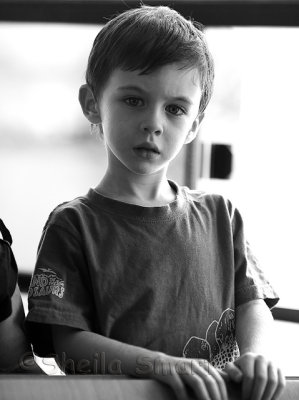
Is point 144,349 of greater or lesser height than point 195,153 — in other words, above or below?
below

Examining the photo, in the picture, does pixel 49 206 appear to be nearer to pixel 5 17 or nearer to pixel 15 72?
pixel 15 72

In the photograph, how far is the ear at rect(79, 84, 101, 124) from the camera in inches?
38.2

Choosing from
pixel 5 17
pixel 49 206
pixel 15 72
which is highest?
pixel 5 17

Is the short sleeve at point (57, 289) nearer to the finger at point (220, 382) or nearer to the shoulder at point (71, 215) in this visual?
the shoulder at point (71, 215)

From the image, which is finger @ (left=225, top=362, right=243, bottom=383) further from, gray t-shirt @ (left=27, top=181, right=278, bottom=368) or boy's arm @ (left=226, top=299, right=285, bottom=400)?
gray t-shirt @ (left=27, top=181, right=278, bottom=368)

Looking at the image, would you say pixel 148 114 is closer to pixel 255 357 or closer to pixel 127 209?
pixel 127 209

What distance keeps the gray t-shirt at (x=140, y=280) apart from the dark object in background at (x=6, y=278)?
0.04m

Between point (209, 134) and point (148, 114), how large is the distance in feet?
2.88

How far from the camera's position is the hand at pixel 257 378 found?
2.30 ft

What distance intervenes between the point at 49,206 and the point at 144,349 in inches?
44.9

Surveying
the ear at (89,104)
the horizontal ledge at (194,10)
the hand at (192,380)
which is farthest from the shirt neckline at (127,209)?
the horizontal ledge at (194,10)

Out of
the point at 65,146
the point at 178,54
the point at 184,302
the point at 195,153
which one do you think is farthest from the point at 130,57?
the point at 65,146

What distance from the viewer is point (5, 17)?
1.78 meters

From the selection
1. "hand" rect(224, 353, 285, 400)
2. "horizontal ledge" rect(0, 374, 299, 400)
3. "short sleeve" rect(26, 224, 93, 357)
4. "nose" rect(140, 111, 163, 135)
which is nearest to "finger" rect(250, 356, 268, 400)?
"hand" rect(224, 353, 285, 400)
